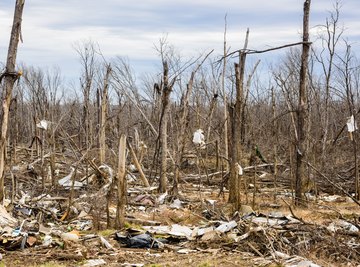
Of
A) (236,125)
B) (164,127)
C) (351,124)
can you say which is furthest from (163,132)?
(351,124)

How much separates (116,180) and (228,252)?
234 cm

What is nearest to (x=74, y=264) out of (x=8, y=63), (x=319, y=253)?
(x=319, y=253)

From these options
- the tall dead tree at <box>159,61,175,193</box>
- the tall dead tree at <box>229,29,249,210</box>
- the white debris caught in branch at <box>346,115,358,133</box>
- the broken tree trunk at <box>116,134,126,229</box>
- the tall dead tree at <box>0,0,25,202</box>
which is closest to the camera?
the broken tree trunk at <box>116,134,126,229</box>

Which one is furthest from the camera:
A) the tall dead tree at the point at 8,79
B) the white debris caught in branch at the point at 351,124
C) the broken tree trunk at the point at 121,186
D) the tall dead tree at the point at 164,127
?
the tall dead tree at the point at 164,127

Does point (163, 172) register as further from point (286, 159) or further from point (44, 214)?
point (286, 159)

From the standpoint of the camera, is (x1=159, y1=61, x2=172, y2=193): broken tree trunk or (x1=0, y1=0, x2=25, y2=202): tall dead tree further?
(x1=159, y1=61, x2=172, y2=193): broken tree trunk

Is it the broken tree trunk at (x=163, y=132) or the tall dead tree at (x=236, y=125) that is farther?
the broken tree trunk at (x=163, y=132)

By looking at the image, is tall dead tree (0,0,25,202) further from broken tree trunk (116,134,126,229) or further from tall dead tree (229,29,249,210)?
tall dead tree (229,29,249,210)

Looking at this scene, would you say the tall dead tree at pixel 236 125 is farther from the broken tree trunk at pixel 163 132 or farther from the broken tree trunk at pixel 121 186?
the broken tree trunk at pixel 121 186

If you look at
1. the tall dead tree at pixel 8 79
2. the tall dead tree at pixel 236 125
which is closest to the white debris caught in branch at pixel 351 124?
the tall dead tree at pixel 236 125

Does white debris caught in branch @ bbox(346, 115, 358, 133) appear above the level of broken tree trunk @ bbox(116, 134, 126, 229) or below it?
A: above

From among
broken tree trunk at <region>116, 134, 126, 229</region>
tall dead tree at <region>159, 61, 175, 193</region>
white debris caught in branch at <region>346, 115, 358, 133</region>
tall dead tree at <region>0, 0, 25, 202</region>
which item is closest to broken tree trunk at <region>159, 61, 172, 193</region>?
tall dead tree at <region>159, 61, 175, 193</region>

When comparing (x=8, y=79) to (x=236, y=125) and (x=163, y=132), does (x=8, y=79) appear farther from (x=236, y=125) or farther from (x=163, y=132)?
(x=236, y=125)

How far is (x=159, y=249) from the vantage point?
693cm
